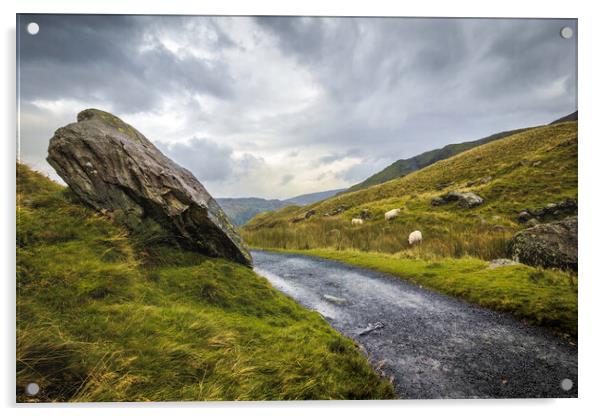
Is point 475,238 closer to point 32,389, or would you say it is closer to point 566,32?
point 566,32

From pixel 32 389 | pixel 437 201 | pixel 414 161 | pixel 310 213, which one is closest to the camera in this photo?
pixel 32 389

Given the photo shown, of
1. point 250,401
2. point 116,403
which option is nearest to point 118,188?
point 116,403

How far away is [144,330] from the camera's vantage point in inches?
132

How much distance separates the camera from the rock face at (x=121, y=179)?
483 cm

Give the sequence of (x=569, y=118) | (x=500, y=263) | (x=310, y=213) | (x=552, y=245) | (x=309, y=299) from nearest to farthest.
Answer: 1. (x=569, y=118)
2. (x=552, y=245)
3. (x=309, y=299)
4. (x=500, y=263)
5. (x=310, y=213)

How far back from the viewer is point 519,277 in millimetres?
5371

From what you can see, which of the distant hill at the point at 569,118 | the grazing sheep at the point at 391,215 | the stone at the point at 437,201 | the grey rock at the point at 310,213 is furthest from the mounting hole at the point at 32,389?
the stone at the point at 437,201

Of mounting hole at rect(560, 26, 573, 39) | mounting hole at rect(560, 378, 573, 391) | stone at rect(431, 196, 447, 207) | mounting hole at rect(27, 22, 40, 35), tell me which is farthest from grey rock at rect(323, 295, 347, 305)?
stone at rect(431, 196, 447, 207)

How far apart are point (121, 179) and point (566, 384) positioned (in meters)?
7.41

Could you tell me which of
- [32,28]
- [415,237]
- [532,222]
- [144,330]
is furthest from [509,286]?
[32,28]

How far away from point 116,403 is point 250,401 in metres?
1.53

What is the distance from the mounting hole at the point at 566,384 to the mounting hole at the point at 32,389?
21.7 ft

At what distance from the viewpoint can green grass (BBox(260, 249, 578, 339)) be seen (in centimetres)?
446

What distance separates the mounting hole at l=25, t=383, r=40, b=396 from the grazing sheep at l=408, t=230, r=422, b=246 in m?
8.62
